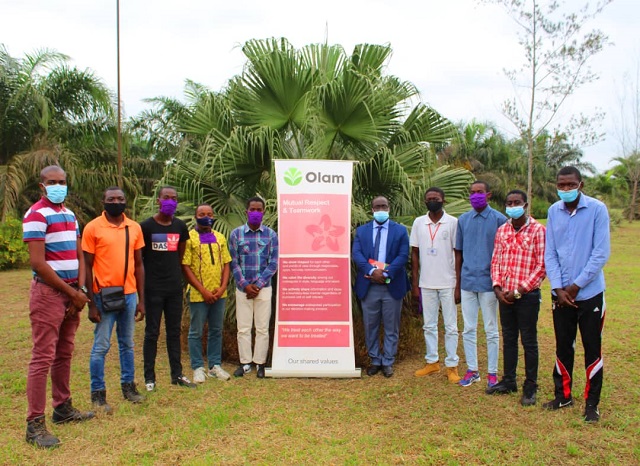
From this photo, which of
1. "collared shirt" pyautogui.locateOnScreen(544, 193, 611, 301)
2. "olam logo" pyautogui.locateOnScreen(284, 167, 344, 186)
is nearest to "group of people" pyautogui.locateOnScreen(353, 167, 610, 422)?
"collared shirt" pyautogui.locateOnScreen(544, 193, 611, 301)

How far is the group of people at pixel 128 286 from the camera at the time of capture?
4156 mm

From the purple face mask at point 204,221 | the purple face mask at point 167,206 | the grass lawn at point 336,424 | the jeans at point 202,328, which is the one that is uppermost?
the purple face mask at point 167,206

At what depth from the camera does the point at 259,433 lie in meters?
4.46

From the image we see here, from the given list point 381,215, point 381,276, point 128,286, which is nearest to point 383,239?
point 381,215

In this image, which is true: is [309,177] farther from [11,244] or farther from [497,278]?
[11,244]

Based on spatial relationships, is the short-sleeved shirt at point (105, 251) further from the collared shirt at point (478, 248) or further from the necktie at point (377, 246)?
the collared shirt at point (478, 248)

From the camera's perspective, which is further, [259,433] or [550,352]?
[550,352]

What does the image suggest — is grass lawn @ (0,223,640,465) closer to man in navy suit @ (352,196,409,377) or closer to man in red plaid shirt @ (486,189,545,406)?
man in navy suit @ (352,196,409,377)

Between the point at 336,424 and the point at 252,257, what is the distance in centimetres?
201

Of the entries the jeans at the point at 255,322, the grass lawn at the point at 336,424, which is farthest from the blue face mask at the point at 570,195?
the jeans at the point at 255,322

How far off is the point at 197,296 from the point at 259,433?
1740mm

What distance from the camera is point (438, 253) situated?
5730 mm

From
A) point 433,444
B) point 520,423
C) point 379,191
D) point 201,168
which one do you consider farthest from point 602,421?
point 201,168

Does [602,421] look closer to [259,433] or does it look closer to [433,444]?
[433,444]
